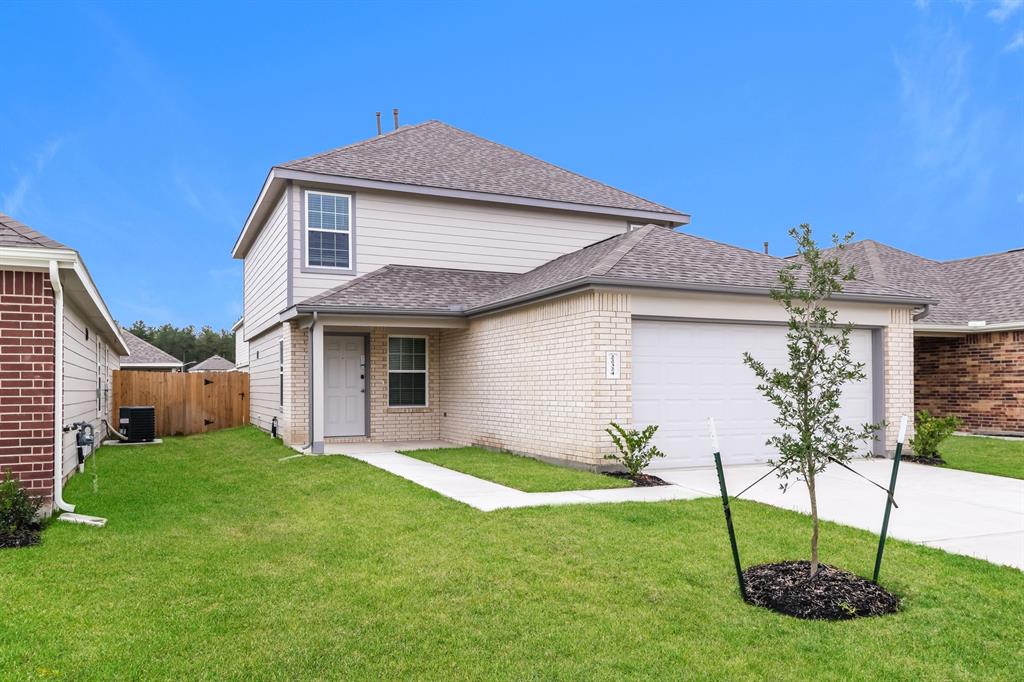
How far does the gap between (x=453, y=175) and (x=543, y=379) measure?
6.93 meters

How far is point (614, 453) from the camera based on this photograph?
10234mm

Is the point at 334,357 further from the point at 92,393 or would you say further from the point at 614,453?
the point at 614,453

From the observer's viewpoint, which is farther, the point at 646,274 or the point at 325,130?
the point at 325,130

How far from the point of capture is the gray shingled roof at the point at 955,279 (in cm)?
1725

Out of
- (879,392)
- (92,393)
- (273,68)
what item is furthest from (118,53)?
(879,392)

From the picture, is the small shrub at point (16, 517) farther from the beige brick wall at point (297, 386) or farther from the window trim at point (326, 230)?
the window trim at point (326, 230)

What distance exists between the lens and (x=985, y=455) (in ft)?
42.8

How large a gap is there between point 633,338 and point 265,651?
7.69 metres

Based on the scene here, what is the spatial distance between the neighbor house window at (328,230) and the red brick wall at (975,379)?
14631mm

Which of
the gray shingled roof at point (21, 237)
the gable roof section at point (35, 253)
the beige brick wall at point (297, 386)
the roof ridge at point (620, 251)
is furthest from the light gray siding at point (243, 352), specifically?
the gray shingled roof at point (21, 237)

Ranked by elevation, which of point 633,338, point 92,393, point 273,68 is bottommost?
point 92,393

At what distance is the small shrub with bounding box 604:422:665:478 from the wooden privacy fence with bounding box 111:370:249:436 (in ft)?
45.8

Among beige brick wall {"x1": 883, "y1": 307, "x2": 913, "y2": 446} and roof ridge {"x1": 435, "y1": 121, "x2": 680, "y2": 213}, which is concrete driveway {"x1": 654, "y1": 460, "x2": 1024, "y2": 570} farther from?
roof ridge {"x1": 435, "y1": 121, "x2": 680, "y2": 213}

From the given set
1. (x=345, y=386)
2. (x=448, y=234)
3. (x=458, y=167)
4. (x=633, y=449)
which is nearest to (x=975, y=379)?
(x=633, y=449)
